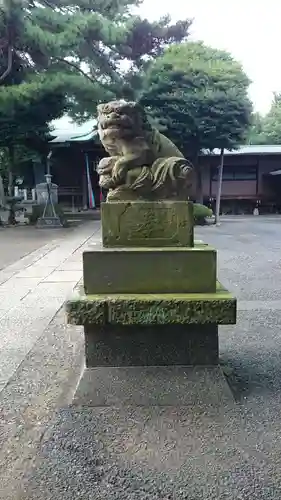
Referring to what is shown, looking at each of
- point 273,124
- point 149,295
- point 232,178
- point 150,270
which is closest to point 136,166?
point 150,270

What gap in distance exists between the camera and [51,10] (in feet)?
42.4

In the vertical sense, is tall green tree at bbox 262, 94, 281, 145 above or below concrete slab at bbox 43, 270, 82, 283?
above

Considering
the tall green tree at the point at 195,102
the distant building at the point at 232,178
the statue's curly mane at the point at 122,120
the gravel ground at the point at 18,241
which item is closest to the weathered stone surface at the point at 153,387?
the statue's curly mane at the point at 122,120

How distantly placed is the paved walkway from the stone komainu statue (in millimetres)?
1305

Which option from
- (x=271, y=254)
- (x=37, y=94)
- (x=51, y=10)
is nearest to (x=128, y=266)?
(x=271, y=254)

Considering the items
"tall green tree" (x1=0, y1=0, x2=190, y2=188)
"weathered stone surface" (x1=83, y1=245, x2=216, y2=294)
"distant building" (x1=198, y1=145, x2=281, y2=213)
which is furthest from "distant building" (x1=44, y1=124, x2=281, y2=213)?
"weathered stone surface" (x1=83, y1=245, x2=216, y2=294)

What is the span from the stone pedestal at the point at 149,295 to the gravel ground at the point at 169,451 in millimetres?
302

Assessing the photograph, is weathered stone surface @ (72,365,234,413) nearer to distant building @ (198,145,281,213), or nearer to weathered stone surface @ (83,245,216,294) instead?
weathered stone surface @ (83,245,216,294)

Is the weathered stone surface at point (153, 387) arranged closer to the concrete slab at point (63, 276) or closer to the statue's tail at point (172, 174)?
the statue's tail at point (172, 174)

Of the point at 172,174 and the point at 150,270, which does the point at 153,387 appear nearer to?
the point at 150,270

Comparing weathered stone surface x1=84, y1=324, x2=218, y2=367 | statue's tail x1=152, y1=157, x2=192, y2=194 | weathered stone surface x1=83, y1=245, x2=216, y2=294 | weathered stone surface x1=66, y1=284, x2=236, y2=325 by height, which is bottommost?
weathered stone surface x1=84, y1=324, x2=218, y2=367

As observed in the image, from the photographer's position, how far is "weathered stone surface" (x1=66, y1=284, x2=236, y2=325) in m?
2.24

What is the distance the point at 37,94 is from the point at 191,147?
6.87 metres

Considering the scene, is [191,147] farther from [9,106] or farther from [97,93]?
[9,106]
